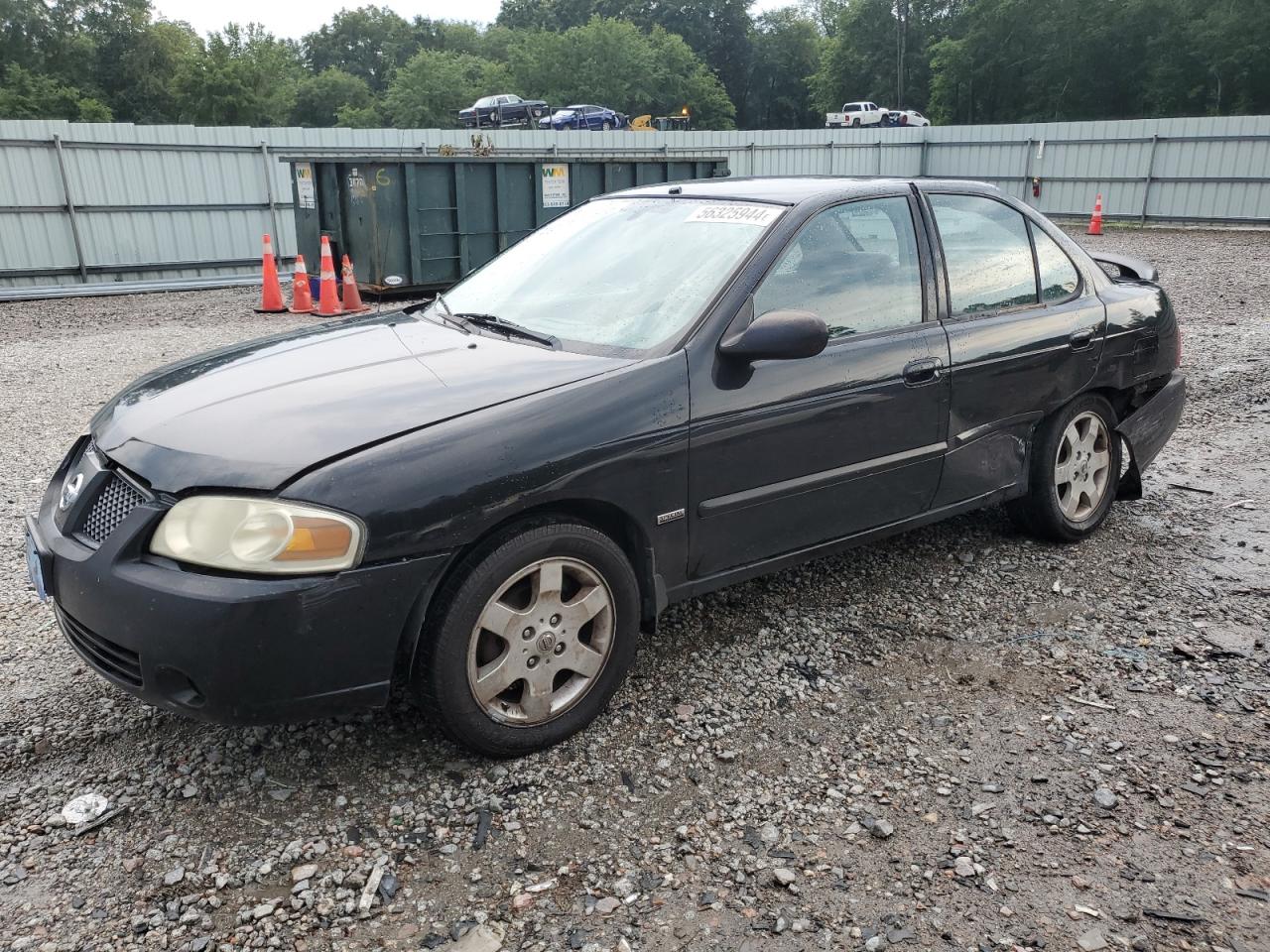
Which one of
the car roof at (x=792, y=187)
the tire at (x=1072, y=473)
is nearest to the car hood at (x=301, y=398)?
the car roof at (x=792, y=187)

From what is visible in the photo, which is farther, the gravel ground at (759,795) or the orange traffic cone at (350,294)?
the orange traffic cone at (350,294)

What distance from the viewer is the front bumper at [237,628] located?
2418 millimetres

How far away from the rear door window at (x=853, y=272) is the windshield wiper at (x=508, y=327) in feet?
2.28

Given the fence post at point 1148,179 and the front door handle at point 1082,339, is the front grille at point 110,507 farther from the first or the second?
the fence post at point 1148,179

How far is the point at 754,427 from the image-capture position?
10.7ft

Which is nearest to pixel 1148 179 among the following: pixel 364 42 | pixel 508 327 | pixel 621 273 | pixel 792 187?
pixel 792 187

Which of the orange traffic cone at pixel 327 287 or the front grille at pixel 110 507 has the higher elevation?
the front grille at pixel 110 507

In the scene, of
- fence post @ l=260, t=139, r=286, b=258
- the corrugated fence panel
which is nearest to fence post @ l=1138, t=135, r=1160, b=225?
the corrugated fence panel

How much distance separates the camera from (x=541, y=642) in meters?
2.87

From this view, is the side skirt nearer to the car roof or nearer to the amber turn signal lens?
the amber turn signal lens

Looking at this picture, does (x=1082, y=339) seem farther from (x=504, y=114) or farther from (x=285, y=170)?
(x=504, y=114)

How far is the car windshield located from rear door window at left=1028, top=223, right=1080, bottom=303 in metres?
1.49

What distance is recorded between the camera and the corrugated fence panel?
14.9 meters

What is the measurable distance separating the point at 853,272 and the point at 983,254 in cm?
80
